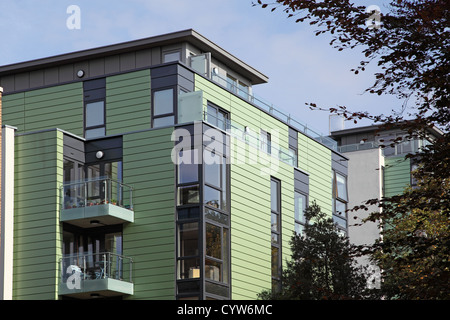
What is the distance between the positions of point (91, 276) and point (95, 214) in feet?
7.07

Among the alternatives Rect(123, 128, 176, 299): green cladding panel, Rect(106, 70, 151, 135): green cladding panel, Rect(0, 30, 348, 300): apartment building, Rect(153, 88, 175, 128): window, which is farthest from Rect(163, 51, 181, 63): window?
Rect(123, 128, 176, 299): green cladding panel

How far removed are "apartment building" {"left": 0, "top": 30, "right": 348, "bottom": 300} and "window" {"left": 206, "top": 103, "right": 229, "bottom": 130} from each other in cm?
6

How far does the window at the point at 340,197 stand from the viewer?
1581 inches

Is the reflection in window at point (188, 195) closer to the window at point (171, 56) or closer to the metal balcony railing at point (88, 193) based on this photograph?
the metal balcony railing at point (88, 193)

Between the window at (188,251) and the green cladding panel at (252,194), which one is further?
the green cladding panel at (252,194)

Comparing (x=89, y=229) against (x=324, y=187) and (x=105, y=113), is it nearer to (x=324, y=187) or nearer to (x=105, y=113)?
(x=105, y=113)

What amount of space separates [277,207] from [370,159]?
17.6 m

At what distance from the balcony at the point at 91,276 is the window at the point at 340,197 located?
46.7 feet

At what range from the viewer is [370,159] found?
5050cm

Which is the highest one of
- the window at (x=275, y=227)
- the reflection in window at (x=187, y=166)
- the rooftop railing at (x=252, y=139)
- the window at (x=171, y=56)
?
the window at (x=171, y=56)

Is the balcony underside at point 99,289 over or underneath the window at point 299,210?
underneath

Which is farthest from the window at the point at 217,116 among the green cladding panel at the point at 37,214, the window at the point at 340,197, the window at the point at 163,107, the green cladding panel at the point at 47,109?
the window at the point at 340,197

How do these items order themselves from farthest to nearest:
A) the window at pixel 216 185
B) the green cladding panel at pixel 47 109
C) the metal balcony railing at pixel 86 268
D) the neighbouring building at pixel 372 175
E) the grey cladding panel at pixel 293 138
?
1. the neighbouring building at pixel 372 175
2. the grey cladding panel at pixel 293 138
3. the green cladding panel at pixel 47 109
4. the window at pixel 216 185
5. the metal balcony railing at pixel 86 268
